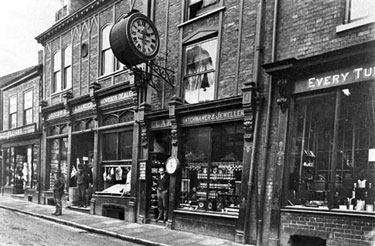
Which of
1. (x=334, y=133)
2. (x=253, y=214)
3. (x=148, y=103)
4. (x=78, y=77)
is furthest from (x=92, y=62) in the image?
(x=334, y=133)

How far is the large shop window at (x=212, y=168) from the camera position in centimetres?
984

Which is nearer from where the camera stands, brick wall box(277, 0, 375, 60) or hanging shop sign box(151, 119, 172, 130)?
brick wall box(277, 0, 375, 60)

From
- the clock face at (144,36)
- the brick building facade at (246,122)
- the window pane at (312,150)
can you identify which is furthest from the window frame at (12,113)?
the window pane at (312,150)

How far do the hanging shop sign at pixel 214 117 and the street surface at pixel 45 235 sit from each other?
13.0 feet

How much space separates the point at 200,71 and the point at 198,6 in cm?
219

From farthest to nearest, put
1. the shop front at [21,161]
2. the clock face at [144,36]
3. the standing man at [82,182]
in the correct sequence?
1. the shop front at [21,161]
2. the standing man at [82,182]
3. the clock face at [144,36]

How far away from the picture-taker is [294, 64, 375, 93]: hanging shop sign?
7086mm

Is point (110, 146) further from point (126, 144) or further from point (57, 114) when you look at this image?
point (57, 114)

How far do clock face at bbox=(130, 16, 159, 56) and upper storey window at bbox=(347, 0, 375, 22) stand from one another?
5916mm

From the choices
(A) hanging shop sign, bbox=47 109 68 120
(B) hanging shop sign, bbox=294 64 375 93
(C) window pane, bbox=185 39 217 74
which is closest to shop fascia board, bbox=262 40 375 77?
(B) hanging shop sign, bbox=294 64 375 93

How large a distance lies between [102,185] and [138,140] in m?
3.40

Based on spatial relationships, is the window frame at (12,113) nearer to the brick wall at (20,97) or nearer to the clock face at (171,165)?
the brick wall at (20,97)

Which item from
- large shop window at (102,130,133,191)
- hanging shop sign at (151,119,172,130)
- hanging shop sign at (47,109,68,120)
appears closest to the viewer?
hanging shop sign at (151,119,172,130)

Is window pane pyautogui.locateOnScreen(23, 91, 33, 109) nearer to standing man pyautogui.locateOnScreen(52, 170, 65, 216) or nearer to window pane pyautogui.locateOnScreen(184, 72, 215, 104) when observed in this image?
standing man pyautogui.locateOnScreen(52, 170, 65, 216)
